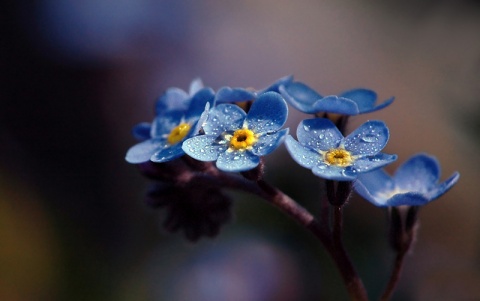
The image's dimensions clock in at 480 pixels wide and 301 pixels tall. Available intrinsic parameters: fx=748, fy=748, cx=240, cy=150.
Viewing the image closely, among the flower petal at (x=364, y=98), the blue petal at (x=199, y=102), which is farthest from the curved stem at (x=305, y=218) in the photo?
the flower petal at (x=364, y=98)

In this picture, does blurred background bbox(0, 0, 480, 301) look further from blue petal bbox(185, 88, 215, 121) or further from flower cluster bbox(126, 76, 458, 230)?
blue petal bbox(185, 88, 215, 121)

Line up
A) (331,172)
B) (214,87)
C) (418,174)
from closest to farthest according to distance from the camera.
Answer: (331,172)
(418,174)
(214,87)

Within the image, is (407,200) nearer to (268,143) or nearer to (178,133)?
(268,143)

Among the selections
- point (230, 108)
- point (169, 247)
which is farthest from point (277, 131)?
point (169, 247)

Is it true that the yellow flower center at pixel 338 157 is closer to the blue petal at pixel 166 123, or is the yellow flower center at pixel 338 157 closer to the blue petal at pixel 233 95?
the blue petal at pixel 233 95

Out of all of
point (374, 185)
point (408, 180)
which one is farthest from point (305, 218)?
point (408, 180)

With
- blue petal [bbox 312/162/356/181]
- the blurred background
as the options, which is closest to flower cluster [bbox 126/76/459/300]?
blue petal [bbox 312/162/356/181]

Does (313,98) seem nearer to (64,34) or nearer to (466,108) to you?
(466,108)
